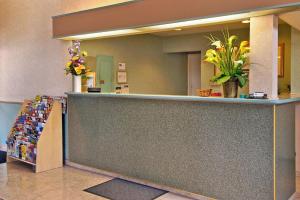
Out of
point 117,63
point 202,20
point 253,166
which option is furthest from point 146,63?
point 253,166

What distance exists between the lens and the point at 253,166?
292 cm

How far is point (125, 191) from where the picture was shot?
3.57m

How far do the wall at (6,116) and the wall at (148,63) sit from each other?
191cm

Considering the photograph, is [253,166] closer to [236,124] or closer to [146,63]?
[236,124]

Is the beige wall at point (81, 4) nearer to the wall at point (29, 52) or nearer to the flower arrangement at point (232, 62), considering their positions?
the wall at point (29, 52)

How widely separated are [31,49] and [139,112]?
8.51 ft

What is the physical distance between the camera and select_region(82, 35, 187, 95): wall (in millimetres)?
6082

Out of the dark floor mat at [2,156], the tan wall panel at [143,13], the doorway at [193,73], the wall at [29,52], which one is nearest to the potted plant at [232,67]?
the tan wall panel at [143,13]

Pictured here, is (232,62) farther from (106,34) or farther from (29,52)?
(29,52)

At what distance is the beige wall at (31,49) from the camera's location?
4.72 meters

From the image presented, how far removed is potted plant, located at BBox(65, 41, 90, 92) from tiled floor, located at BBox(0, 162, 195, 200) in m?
1.25

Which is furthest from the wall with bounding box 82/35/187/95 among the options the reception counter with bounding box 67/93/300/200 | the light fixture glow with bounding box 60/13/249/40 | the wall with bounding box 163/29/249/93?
the reception counter with bounding box 67/93/300/200

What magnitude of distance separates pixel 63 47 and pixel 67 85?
1.94 feet

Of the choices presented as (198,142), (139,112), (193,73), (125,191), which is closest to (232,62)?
(198,142)
